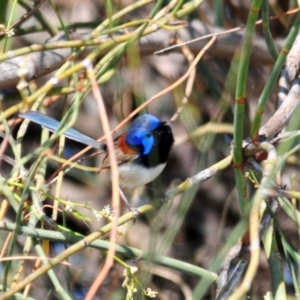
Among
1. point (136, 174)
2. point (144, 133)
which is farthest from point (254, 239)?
point (144, 133)

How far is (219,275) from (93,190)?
7.40ft

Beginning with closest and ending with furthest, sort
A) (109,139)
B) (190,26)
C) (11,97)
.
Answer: (109,139), (11,97), (190,26)

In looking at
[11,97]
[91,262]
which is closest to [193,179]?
[11,97]

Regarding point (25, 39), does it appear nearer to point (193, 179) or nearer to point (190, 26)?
point (190, 26)

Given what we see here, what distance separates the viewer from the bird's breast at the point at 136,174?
2680 millimetres

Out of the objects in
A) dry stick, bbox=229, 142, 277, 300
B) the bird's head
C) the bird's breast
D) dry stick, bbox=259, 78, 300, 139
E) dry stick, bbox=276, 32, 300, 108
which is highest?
dry stick, bbox=229, 142, 277, 300

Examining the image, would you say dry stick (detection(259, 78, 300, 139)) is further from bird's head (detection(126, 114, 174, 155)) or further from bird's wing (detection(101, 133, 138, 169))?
bird's wing (detection(101, 133, 138, 169))

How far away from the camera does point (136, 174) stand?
2770 mm

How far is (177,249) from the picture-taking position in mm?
3883

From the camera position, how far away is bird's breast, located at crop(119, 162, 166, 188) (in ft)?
8.79

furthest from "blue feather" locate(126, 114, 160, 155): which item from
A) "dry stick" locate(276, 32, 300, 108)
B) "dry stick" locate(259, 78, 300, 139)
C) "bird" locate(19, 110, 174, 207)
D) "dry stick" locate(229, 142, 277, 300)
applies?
"dry stick" locate(229, 142, 277, 300)

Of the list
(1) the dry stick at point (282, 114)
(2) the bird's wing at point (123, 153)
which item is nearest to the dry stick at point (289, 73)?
(1) the dry stick at point (282, 114)

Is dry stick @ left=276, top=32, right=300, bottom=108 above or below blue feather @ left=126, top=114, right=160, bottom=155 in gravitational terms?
above

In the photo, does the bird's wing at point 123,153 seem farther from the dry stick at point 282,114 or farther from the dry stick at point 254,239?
the dry stick at point 254,239
